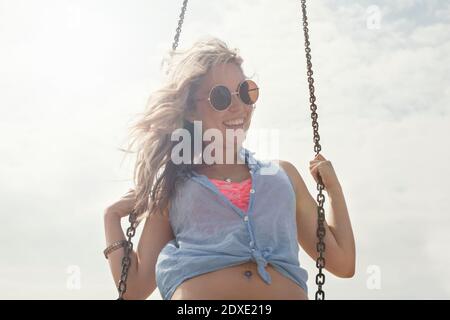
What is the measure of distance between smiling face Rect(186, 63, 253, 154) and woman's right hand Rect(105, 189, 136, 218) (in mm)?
661

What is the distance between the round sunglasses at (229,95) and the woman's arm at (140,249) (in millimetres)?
758

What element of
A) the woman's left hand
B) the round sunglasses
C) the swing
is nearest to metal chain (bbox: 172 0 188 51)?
the swing

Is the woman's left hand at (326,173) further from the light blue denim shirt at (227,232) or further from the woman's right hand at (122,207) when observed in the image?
the woman's right hand at (122,207)

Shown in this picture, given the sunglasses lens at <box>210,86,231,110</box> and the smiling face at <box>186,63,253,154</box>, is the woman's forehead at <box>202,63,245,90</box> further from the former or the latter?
the sunglasses lens at <box>210,86,231,110</box>

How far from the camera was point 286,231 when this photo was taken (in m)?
3.02

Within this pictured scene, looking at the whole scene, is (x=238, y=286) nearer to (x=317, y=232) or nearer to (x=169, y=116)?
(x=317, y=232)

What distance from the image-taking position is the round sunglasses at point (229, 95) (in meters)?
3.34

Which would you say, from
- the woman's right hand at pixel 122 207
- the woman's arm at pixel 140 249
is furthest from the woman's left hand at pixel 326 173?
the woman's right hand at pixel 122 207
